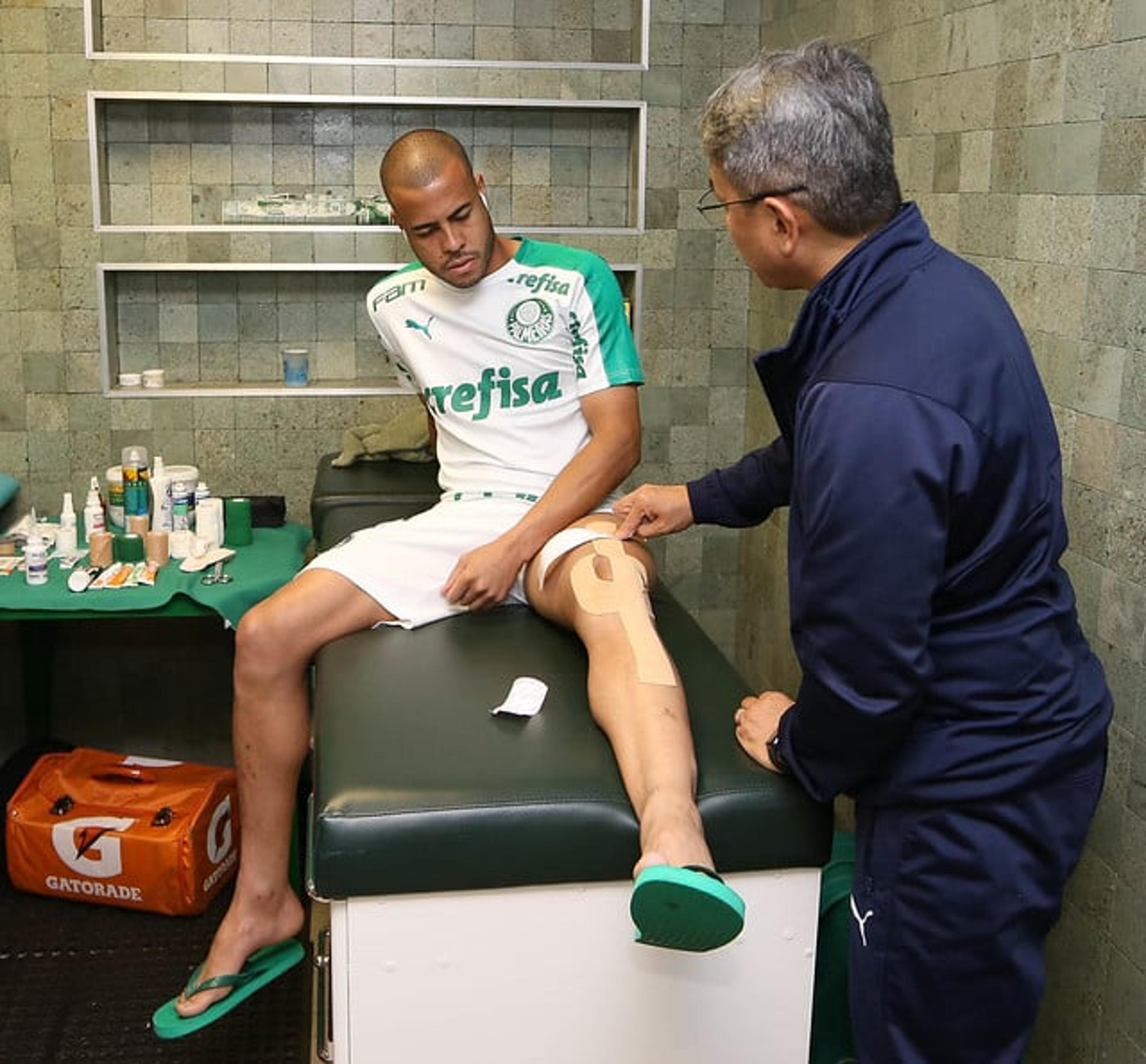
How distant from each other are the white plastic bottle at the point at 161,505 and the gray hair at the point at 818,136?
2.06m

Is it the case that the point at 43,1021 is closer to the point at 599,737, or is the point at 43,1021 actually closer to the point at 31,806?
the point at 31,806

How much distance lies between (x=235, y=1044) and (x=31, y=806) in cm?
87

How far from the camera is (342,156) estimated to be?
3.83 m

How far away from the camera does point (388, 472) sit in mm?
3494

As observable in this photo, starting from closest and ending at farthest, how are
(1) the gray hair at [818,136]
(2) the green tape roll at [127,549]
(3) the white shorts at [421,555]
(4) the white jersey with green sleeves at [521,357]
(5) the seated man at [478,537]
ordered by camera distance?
(1) the gray hair at [818,136]
(5) the seated man at [478,537]
(3) the white shorts at [421,555]
(4) the white jersey with green sleeves at [521,357]
(2) the green tape roll at [127,549]

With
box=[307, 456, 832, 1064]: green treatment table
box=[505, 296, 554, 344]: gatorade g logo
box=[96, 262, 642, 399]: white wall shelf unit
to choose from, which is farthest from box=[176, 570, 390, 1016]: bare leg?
box=[96, 262, 642, 399]: white wall shelf unit

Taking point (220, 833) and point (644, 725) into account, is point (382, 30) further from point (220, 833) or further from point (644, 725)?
point (644, 725)

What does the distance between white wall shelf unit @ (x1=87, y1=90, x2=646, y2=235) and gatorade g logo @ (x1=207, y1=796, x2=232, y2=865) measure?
1479 mm

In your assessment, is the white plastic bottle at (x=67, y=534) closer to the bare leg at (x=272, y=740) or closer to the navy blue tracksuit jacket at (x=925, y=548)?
the bare leg at (x=272, y=740)

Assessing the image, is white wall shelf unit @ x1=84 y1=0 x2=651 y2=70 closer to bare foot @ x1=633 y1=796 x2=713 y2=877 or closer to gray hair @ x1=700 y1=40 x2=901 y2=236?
gray hair @ x1=700 y1=40 x2=901 y2=236

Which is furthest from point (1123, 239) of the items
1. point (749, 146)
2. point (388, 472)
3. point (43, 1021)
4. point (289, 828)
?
point (43, 1021)

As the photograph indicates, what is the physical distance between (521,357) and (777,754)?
1128 mm

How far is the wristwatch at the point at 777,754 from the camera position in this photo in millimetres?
1757

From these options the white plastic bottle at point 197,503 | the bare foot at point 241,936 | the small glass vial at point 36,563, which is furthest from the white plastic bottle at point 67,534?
the bare foot at point 241,936
